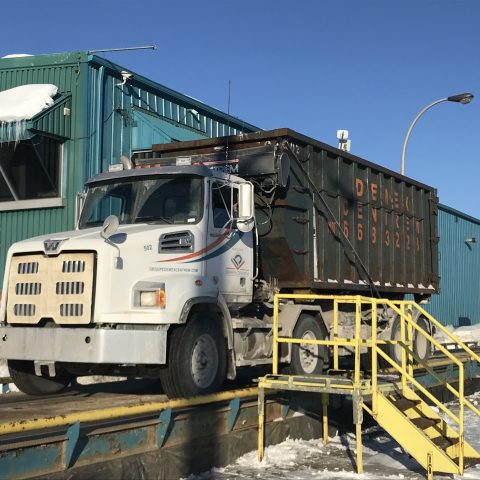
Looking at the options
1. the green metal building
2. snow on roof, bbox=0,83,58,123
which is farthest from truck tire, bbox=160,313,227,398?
snow on roof, bbox=0,83,58,123

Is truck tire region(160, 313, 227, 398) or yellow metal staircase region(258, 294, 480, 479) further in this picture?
truck tire region(160, 313, 227, 398)

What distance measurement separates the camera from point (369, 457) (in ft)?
27.8

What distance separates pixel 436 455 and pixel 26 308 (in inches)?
182

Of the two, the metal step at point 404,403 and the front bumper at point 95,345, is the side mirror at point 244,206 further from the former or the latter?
the metal step at point 404,403

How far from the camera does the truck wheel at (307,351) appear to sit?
921cm

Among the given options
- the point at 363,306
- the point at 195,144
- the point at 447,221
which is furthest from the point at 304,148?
the point at 447,221

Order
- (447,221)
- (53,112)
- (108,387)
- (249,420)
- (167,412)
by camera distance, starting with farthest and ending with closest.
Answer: (447,221)
(53,112)
(108,387)
(249,420)
(167,412)

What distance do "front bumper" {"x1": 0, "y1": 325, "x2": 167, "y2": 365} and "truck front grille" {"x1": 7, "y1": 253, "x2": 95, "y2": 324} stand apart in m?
0.16

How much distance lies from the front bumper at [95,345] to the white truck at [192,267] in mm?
12

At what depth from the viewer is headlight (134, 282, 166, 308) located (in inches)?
283

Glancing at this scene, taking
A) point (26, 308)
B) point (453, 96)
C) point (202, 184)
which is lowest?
point (26, 308)

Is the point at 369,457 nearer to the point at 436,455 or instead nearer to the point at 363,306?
the point at 436,455

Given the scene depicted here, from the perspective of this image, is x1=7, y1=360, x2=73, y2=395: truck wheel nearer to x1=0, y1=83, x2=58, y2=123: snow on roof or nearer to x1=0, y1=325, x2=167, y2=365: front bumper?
x1=0, y1=325, x2=167, y2=365: front bumper

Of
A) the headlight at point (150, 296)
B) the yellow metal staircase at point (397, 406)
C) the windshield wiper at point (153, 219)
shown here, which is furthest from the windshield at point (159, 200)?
the yellow metal staircase at point (397, 406)
